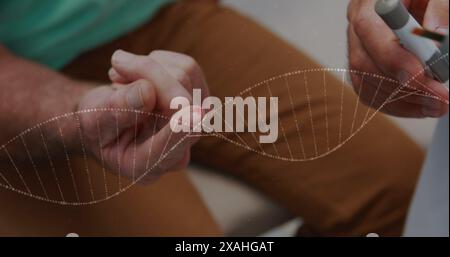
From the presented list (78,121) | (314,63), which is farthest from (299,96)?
(78,121)

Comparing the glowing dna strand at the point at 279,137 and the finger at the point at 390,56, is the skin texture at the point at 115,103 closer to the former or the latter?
the glowing dna strand at the point at 279,137

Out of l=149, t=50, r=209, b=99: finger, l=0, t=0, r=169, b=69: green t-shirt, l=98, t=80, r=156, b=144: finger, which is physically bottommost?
l=98, t=80, r=156, b=144: finger

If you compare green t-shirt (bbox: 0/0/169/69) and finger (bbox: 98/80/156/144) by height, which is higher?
green t-shirt (bbox: 0/0/169/69)

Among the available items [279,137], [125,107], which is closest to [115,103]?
[125,107]

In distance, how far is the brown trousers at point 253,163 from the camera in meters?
0.49

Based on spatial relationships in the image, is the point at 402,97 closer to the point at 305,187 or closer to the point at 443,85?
the point at 443,85

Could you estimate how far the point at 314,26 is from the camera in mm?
547

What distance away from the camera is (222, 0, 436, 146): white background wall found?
50cm

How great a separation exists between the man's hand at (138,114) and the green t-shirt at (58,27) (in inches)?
2.0

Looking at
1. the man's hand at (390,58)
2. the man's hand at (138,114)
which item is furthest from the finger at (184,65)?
the man's hand at (390,58)

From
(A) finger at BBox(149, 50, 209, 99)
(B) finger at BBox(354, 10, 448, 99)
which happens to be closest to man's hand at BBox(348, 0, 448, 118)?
(B) finger at BBox(354, 10, 448, 99)

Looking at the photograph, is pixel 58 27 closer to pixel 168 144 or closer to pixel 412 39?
pixel 168 144

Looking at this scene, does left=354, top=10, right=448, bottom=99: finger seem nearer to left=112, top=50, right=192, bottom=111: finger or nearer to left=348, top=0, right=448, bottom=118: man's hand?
left=348, top=0, right=448, bottom=118: man's hand
